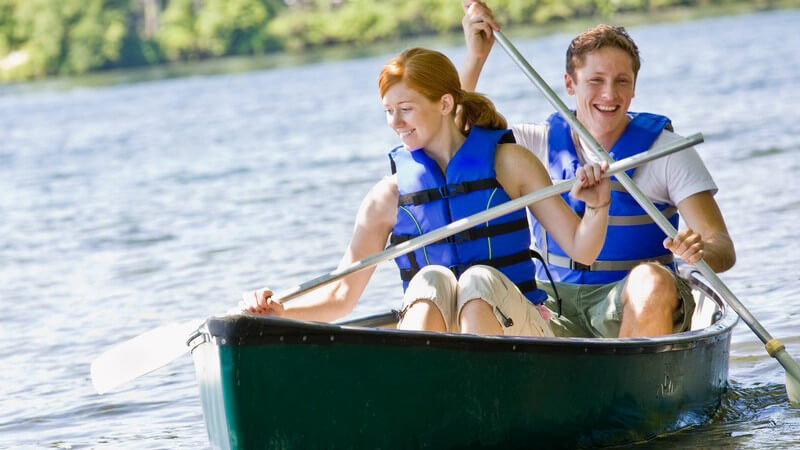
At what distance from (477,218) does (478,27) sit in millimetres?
944

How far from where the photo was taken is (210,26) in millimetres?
57219

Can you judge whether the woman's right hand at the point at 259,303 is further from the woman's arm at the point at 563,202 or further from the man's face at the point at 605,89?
the man's face at the point at 605,89

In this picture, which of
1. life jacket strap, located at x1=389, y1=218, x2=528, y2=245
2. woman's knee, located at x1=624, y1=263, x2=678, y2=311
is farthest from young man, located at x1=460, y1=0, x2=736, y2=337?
life jacket strap, located at x1=389, y1=218, x2=528, y2=245

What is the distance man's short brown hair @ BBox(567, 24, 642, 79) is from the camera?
140 inches

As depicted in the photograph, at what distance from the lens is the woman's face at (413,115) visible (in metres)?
3.20

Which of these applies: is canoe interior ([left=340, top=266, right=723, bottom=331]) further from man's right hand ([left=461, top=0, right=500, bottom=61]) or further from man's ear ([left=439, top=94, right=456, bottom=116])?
man's right hand ([left=461, top=0, right=500, bottom=61])

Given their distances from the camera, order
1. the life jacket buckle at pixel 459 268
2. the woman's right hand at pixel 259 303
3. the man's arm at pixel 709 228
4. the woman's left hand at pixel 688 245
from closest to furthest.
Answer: the woman's right hand at pixel 259 303 < the woman's left hand at pixel 688 245 < the life jacket buckle at pixel 459 268 < the man's arm at pixel 709 228

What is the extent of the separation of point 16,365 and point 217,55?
5273 centimetres


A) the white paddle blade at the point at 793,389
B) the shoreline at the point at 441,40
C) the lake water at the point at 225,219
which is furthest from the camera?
the shoreline at the point at 441,40

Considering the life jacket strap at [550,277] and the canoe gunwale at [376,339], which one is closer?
the canoe gunwale at [376,339]

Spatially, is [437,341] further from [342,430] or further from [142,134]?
[142,134]

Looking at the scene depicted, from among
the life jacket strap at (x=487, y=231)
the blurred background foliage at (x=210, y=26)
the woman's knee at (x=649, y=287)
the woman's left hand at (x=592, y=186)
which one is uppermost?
the blurred background foliage at (x=210, y=26)

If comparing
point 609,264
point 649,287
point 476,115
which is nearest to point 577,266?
point 609,264

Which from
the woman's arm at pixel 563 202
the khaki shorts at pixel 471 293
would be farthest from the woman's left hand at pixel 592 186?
the khaki shorts at pixel 471 293
